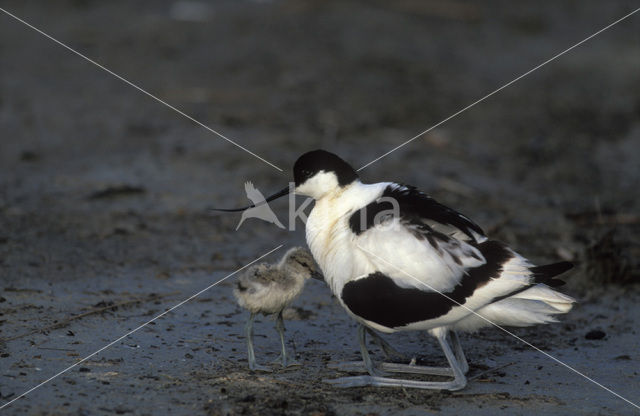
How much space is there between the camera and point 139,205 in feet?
24.7

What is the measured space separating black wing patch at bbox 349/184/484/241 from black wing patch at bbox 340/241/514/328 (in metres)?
0.27

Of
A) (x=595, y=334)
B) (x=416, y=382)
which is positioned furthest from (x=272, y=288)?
(x=595, y=334)

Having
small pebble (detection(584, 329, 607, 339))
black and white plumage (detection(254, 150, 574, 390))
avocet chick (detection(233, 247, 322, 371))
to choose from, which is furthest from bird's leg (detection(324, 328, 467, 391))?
small pebble (detection(584, 329, 607, 339))

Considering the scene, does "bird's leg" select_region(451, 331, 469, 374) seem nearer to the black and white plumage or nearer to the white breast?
the black and white plumage

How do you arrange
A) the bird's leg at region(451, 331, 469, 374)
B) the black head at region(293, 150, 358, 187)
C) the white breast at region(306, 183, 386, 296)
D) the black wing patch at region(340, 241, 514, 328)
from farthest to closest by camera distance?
the black head at region(293, 150, 358, 187) < the bird's leg at region(451, 331, 469, 374) < the white breast at region(306, 183, 386, 296) < the black wing patch at region(340, 241, 514, 328)

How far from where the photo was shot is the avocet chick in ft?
15.3

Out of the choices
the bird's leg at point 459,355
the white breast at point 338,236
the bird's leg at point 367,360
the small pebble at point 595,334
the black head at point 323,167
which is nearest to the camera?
the white breast at point 338,236

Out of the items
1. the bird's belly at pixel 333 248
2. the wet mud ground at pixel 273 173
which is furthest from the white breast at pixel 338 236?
the wet mud ground at pixel 273 173

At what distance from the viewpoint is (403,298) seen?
4430 mm

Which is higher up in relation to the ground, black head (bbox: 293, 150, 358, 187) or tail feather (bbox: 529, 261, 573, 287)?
black head (bbox: 293, 150, 358, 187)

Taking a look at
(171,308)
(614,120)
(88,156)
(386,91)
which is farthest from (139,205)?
(614,120)

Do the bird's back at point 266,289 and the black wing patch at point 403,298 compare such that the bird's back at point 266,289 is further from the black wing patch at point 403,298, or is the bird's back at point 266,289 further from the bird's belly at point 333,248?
the black wing patch at point 403,298

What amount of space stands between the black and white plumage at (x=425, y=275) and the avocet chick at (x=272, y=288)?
0.19m

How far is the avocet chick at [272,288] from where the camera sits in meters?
4.66
